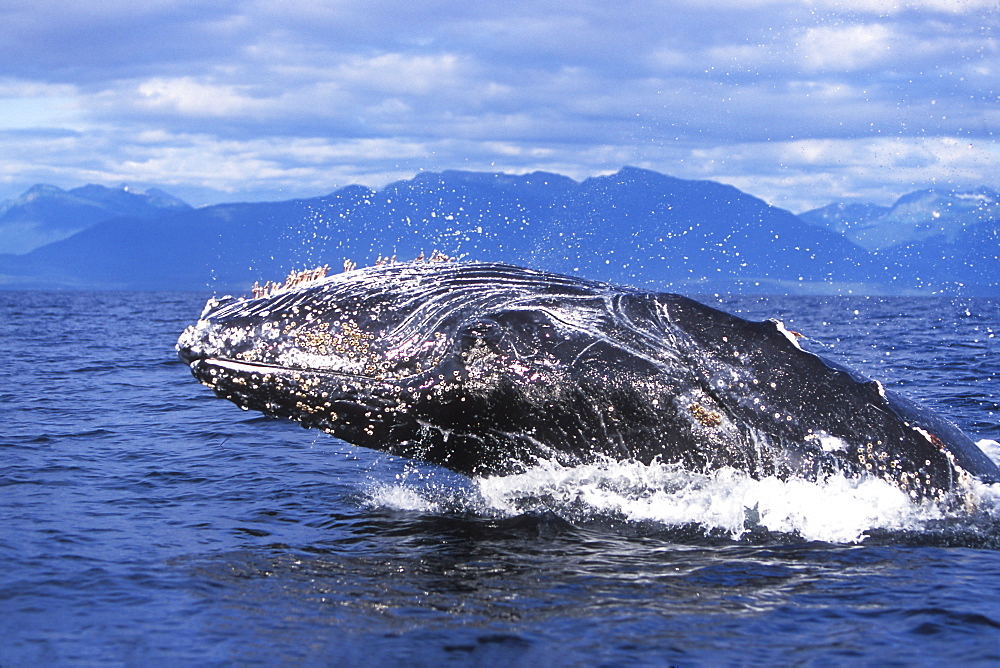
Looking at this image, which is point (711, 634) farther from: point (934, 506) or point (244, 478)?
point (244, 478)

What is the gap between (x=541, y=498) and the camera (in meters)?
8.88

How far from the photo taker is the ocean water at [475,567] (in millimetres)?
5988

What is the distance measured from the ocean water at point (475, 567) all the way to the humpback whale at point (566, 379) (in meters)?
0.32

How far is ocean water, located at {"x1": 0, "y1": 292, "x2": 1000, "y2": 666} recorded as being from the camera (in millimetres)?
5988

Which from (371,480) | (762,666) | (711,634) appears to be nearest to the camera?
(762,666)

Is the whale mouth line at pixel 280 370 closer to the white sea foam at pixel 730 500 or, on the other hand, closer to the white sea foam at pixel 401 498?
the white sea foam at pixel 730 500

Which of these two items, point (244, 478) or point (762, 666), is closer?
point (762, 666)

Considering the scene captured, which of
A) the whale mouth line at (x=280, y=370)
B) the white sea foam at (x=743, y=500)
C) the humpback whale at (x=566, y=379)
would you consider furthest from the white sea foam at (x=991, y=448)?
the whale mouth line at (x=280, y=370)

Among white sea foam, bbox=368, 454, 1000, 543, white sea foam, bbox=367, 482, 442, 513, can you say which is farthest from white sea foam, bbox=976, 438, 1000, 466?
white sea foam, bbox=367, 482, 442, 513

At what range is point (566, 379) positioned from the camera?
7770mm

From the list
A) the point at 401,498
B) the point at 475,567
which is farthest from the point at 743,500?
the point at 401,498

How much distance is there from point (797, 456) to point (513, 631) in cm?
289

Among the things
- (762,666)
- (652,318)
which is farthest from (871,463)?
(762,666)

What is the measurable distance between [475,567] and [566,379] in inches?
65.1
